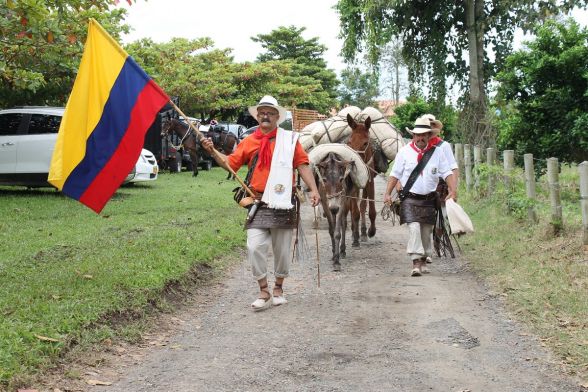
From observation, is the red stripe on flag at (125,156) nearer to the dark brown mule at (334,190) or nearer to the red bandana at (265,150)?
the red bandana at (265,150)

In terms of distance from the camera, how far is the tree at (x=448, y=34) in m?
20.1

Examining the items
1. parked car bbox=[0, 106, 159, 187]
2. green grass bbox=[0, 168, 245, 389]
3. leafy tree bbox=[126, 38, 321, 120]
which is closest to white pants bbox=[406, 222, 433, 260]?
green grass bbox=[0, 168, 245, 389]

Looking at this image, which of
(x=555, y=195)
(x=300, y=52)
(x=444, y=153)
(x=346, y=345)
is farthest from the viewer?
(x=300, y=52)

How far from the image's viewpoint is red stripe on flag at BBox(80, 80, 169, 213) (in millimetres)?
7539

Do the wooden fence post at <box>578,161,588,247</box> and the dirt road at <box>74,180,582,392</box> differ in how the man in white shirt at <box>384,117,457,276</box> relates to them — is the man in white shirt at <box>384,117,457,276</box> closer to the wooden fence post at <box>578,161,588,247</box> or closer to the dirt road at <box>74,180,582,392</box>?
the dirt road at <box>74,180,582,392</box>

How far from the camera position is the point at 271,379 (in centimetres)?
556

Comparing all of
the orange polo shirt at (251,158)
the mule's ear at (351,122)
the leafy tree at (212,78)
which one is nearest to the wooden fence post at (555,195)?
the mule's ear at (351,122)

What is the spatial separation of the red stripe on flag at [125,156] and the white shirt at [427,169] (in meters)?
3.33

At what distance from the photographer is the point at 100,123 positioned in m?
7.46

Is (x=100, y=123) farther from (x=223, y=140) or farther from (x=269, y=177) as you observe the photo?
(x=223, y=140)

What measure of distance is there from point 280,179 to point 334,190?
243cm

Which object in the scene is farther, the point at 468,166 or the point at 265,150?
the point at 468,166

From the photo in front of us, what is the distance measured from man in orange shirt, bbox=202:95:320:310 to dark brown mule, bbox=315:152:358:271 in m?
1.88

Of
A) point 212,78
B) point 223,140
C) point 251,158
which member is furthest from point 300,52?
point 251,158
